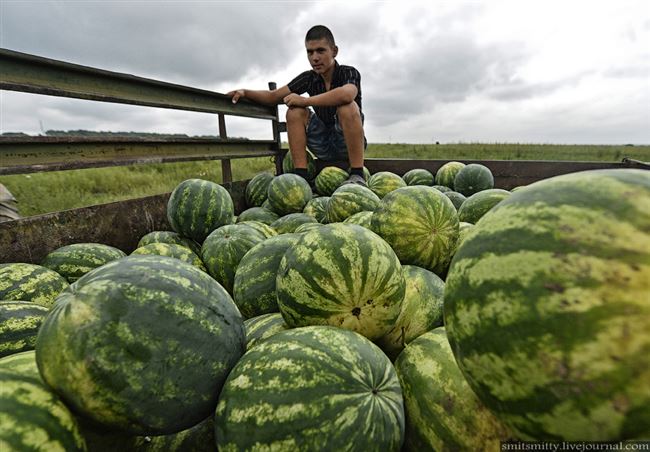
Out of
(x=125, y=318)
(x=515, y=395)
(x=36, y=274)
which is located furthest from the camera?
(x=36, y=274)

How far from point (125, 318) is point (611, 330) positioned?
1.16m

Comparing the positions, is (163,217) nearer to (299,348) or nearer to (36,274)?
(36,274)

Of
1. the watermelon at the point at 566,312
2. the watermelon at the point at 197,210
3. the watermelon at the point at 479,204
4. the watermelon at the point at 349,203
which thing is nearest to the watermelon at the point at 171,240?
the watermelon at the point at 197,210

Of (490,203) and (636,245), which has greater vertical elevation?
(636,245)

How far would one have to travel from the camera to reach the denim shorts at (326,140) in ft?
18.2

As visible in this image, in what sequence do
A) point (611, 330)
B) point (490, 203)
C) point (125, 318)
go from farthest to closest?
point (490, 203) → point (125, 318) → point (611, 330)

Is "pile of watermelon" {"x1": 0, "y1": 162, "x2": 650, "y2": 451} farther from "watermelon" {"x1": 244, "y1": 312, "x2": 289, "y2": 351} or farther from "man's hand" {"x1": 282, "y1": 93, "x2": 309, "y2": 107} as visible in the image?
"man's hand" {"x1": 282, "y1": 93, "x2": 309, "y2": 107}

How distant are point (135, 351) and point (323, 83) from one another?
528 centimetres

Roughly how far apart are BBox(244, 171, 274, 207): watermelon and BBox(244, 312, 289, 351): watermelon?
280 cm

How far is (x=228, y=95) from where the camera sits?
5.06 metres

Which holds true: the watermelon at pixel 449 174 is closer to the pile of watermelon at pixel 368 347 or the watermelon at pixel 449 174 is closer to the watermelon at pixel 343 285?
the pile of watermelon at pixel 368 347

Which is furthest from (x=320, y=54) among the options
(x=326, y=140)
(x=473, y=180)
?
(x=473, y=180)

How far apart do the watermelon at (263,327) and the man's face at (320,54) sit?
439cm

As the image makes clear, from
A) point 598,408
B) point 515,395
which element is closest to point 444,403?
point 515,395
